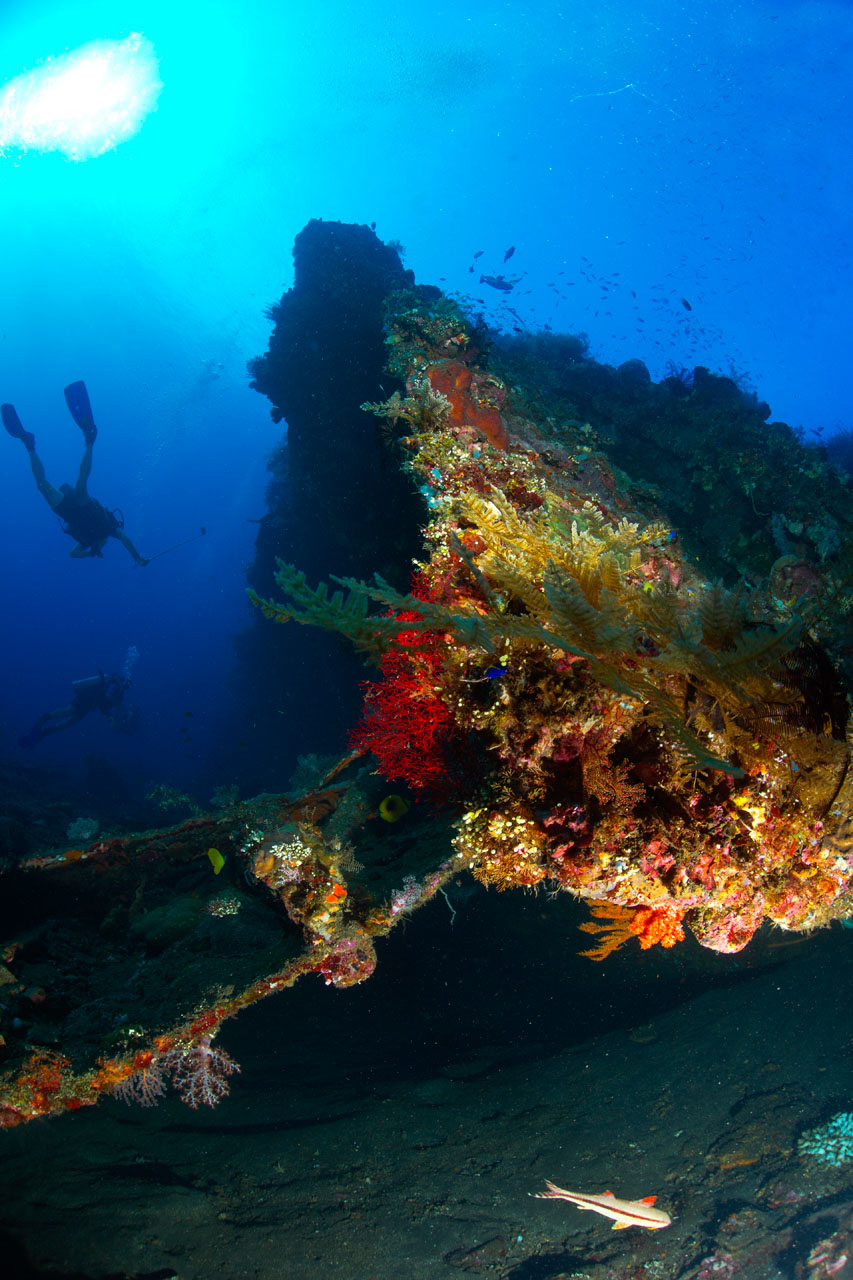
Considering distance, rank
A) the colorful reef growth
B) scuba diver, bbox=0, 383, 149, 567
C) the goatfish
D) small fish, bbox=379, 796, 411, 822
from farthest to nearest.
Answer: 1. scuba diver, bbox=0, 383, 149, 567
2. small fish, bbox=379, 796, 411, 822
3. the goatfish
4. the colorful reef growth

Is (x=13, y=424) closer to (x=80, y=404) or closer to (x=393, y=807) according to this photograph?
(x=80, y=404)

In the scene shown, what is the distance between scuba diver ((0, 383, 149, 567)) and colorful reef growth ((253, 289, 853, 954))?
17252 mm

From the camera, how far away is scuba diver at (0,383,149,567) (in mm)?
16938

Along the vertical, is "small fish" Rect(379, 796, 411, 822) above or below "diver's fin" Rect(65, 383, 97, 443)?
below

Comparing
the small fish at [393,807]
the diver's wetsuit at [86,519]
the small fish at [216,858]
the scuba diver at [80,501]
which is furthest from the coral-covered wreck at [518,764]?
the diver's wetsuit at [86,519]

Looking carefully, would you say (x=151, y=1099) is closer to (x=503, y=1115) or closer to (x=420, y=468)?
(x=503, y=1115)

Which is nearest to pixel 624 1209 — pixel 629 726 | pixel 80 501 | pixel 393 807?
pixel 393 807

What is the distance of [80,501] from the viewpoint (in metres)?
17.4

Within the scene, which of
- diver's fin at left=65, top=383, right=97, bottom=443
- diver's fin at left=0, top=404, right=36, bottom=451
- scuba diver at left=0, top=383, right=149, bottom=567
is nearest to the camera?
diver's fin at left=65, top=383, right=97, bottom=443

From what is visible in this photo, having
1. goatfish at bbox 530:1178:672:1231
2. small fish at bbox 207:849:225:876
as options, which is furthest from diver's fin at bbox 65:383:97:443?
goatfish at bbox 530:1178:672:1231

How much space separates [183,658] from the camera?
65.4 meters

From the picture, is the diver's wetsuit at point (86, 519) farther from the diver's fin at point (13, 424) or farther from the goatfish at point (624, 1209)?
the goatfish at point (624, 1209)

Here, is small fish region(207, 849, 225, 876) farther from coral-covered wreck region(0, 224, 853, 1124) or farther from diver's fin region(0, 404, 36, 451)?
diver's fin region(0, 404, 36, 451)

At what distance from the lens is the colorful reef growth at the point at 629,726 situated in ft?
7.69
